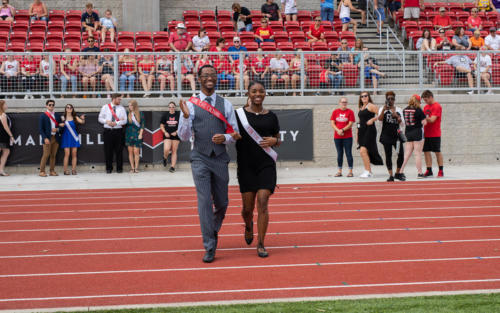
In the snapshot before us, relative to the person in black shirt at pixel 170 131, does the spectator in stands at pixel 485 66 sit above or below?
above

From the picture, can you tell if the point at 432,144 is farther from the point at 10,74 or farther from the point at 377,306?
the point at 377,306

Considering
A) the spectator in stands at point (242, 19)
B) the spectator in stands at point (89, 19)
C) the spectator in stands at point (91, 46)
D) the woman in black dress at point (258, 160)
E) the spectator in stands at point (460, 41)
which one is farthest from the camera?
the spectator in stands at point (242, 19)

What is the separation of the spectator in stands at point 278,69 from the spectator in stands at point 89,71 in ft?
15.4

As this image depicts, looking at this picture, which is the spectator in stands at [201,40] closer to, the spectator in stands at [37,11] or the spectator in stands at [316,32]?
the spectator in stands at [316,32]

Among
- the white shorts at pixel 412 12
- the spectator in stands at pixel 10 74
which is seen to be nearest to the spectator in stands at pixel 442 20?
the white shorts at pixel 412 12

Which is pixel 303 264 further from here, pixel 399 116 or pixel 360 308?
pixel 399 116

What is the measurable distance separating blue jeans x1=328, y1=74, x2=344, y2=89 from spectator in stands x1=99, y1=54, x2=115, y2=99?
5.97 meters

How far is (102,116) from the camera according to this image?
18.8m

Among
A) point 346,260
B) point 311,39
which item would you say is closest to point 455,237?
point 346,260

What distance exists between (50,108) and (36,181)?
6.69 ft

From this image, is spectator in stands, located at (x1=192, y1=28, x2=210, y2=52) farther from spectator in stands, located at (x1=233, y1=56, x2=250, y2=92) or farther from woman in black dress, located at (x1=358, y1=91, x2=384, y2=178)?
woman in black dress, located at (x1=358, y1=91, x2=384, y2=178)

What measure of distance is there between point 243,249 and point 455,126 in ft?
44.1

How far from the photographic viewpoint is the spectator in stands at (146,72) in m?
19.3

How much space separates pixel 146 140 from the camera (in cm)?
1955
